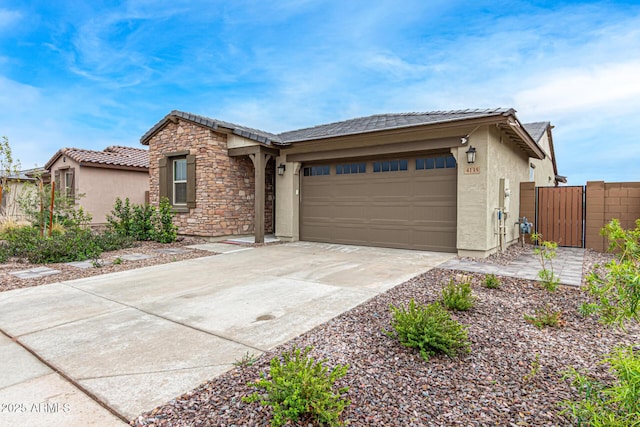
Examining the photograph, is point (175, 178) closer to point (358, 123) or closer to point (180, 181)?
point (180, 181)

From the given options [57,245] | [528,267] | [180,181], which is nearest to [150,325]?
[57,245]

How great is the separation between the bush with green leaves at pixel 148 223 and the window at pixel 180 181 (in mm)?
378

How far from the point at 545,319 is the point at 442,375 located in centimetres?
161

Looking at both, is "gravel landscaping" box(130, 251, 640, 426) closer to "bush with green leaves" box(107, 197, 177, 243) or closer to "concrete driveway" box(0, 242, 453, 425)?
"concrete driveway" box(0, 242, 453, 425)

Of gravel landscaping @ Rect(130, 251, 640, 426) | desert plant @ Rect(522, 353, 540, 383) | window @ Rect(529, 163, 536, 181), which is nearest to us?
gravel landscaping @ Rect(130, 251, 640, 426)

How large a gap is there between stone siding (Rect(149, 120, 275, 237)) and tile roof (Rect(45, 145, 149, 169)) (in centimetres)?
445

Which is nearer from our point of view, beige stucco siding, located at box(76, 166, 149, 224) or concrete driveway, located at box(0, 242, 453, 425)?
concrete driveway, located at box(0, 242, 453, 425)

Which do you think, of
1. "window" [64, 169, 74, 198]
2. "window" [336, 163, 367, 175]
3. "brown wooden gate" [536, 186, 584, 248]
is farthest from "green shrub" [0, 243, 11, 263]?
"brown wooden gate" [536, 186, 584, 248]

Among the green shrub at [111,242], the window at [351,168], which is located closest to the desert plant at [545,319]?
the window at [351,168]

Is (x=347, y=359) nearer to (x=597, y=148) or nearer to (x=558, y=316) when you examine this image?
(x=558, y=316)

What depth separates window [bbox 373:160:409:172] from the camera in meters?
7.96

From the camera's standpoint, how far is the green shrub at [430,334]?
8.19ft

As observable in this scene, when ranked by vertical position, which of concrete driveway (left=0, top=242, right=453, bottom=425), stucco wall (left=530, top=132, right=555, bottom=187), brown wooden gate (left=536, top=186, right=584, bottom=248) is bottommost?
concrete driveway (left=0, top=242, right=453, bottom=425)

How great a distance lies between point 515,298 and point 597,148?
12.9 m
